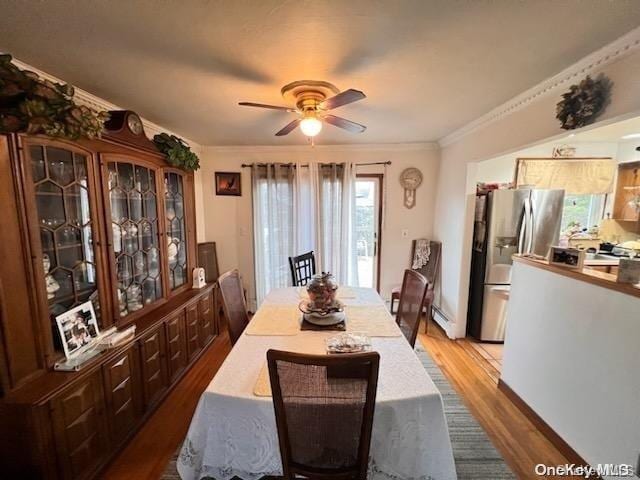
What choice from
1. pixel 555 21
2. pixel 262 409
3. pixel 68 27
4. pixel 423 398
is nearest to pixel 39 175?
pixel 68 27

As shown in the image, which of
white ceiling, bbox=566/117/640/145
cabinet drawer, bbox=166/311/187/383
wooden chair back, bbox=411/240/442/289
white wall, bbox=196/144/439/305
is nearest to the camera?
cabinet drawer, bbox=166/311/187/383

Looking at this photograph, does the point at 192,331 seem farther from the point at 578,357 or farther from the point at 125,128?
the point at 578,357

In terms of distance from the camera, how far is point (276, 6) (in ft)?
3.71

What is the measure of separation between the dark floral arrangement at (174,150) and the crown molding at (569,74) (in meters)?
2.79

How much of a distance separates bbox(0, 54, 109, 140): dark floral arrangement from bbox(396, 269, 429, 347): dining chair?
219 cm

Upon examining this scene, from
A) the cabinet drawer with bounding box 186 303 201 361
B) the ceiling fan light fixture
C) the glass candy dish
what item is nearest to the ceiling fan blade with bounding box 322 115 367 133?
the ceiling fan light fixture

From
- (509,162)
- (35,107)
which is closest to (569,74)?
(509,162)

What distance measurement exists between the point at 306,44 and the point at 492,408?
109 inches

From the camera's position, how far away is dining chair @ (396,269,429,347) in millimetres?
1821

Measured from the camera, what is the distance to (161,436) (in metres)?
1.85

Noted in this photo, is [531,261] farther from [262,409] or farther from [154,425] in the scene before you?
[154,425]

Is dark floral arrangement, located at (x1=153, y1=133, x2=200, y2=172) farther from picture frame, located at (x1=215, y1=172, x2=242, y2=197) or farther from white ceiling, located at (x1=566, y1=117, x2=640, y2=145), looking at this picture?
white ceiling, located at (x1=566, y1=117, x2=640, y2=145)

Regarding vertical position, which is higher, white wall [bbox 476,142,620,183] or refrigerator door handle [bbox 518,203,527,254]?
white wall [bbox 476,142,620,183]

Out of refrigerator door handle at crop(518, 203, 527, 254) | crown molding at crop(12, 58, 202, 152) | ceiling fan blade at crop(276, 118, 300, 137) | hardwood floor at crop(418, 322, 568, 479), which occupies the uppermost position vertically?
crown molding at crop(12, 58, 202, 152)
